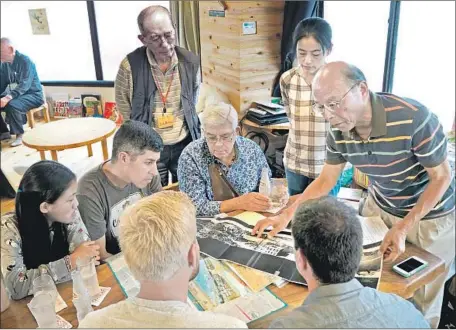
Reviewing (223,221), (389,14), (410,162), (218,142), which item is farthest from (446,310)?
(389,14)

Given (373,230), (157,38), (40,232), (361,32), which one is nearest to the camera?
(40,232)

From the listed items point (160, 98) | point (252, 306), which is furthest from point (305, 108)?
point (252, 306)

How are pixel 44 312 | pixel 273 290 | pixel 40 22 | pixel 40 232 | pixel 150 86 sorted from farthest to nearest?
pixel 150 86
pixel 40 232
pixel 273 290
pixel 44 312
pixel 40 22

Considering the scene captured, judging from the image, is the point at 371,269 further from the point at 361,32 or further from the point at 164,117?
the point at 361,32

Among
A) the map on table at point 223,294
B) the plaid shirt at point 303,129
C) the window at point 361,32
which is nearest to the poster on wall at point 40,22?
the map on table at point 223,294

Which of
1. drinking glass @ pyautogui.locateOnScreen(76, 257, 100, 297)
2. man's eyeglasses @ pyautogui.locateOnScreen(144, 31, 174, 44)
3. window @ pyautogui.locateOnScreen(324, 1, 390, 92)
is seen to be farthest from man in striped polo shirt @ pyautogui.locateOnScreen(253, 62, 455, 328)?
window @ pyautogui.locateOnScreen(324, 1, 390, 92)

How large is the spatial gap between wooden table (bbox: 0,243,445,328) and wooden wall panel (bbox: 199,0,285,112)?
2121 mm

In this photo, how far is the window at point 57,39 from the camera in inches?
33.4

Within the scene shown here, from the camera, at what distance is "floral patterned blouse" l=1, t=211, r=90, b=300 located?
3.69 ft

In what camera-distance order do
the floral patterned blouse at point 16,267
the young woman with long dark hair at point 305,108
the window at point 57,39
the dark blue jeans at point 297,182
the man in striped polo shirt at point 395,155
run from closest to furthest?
the window at point 57,39 → the floral patterned blouse at point 16,267 → the man in striped polo shirt at point 395,155 → the young woman with long dark hair at point 305,108 → the dark blue jeans at point 297,182

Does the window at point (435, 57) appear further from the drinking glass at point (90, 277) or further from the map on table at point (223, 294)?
the drinking glass at point (90, 277)

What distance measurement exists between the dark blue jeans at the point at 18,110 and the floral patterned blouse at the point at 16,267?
0.96ft

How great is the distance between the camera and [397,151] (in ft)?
4.25

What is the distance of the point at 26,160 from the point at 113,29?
443 millimetres
